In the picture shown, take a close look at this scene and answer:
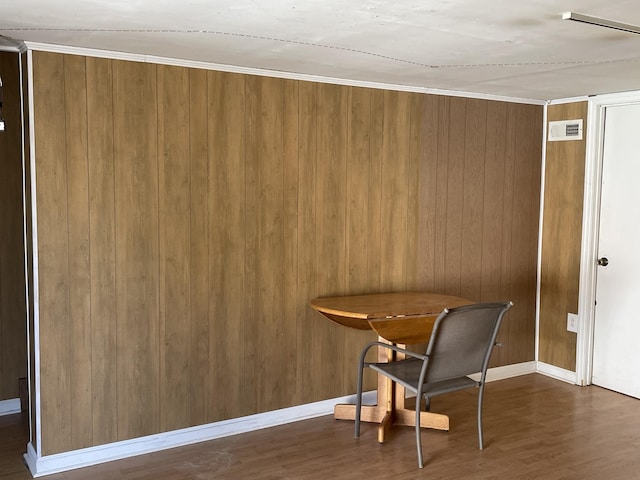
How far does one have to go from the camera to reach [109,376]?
3229 millimetres

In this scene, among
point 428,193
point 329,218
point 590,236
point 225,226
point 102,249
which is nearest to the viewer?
point 102,249

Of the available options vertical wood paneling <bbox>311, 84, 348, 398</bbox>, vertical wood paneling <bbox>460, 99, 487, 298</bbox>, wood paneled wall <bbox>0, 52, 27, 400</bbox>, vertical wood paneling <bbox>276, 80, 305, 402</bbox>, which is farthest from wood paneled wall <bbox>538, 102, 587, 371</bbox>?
wood paneled wall <bbox>0, 52, 27, 400</bbox>

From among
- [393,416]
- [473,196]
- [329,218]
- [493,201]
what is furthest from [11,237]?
[493,201]

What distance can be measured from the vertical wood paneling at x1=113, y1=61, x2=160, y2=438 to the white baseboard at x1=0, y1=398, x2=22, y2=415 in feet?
3.62

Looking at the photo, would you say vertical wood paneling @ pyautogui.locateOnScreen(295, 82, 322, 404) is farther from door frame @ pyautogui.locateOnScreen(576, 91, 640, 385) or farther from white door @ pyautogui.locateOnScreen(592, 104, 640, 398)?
white door @ pyautogui.locateOnScreen(592, 104, 640, 398)

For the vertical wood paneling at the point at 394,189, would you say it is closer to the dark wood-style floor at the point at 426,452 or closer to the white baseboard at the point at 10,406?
the dark wood-style floor at the point at 426,452

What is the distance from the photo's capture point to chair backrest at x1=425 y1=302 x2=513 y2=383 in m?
3.10

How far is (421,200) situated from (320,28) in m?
1.87

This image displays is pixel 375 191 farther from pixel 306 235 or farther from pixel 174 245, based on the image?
pixel 174 245

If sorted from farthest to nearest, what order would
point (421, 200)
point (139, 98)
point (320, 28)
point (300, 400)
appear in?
point (421, 200) < point (300, 400) < point (139, 98) < point (320, 28)

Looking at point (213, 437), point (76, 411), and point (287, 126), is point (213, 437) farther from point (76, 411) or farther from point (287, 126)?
point (287, 126)

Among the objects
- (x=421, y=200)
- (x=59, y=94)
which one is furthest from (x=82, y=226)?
(x=421, y=200)

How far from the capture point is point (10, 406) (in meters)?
3.96

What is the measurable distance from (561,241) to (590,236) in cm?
23
